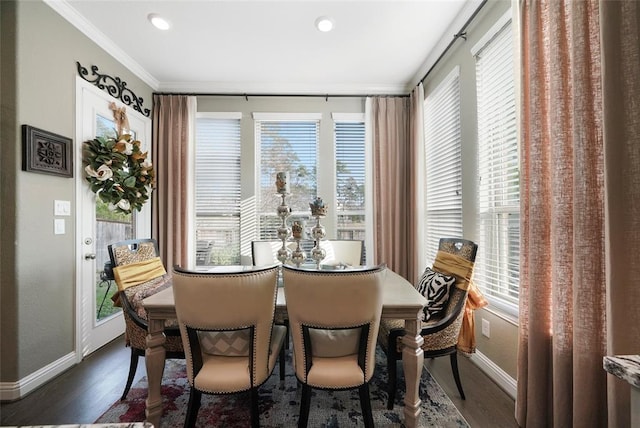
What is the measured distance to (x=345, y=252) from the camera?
2.73 metres

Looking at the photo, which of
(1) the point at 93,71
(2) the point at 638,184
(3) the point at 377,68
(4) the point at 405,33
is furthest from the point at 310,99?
(2) the point at 638,184

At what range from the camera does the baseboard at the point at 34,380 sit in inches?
69.2

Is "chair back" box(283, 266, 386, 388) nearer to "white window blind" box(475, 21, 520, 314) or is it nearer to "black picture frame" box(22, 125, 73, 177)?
"white window blind" box(475, 21, 520, 314)

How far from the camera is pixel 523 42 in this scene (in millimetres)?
1488

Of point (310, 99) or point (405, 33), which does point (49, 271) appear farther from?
point (405, 33)

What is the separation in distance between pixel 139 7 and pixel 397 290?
118 inches

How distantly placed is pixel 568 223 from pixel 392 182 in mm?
2278

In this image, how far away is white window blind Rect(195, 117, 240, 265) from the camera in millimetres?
3523

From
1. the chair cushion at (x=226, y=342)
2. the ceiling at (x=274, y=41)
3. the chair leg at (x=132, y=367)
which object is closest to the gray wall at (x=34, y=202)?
the ceiling at (x=274, y=41)

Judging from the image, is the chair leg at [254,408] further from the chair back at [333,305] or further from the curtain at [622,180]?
the curtain at [622,180]

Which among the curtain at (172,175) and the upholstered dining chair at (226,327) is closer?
the upholstered dining chair at (226,327)

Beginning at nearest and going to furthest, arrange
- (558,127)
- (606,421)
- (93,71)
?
1. (606,421)
2. (558,127)
3. (93,71)

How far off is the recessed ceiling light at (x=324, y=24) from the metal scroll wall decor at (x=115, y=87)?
6.96 feet

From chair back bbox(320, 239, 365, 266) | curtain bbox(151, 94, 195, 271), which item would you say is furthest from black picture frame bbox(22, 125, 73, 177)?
chair back bbox(320, 239, 365, 266)
